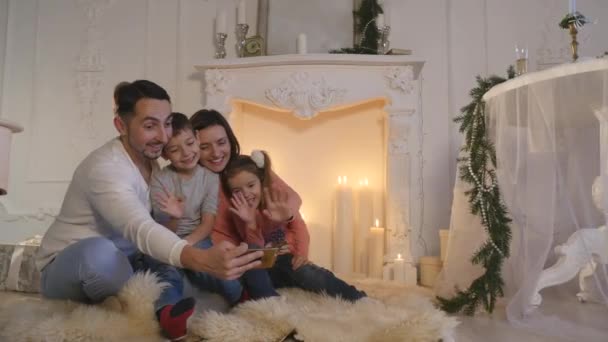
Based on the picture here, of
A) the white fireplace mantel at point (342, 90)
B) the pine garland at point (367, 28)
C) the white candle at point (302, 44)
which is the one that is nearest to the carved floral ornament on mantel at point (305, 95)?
the white fireplace mantel at point (342, 90)

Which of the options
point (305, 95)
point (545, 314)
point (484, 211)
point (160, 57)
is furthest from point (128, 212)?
point (160, 57)

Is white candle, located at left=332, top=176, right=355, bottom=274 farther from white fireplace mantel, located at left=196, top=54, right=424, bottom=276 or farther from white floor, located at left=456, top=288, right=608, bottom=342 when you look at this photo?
white floor, located at left=456, top=288, right=608, bottom=342

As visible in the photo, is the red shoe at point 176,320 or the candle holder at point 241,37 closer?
the red shoe at point 176,320

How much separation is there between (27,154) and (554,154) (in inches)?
105

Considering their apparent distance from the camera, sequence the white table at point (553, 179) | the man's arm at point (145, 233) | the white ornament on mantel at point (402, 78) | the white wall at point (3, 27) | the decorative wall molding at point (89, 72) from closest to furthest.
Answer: the man's arm at point (145, 233), the white table at point (553, 179), the white ornament on mantel at point (402, 78), the decorative wall molding at point (89, 72), the white wall at point (3, 27)

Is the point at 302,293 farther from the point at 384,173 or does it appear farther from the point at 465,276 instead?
the point at 384,173

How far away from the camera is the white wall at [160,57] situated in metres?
2.41

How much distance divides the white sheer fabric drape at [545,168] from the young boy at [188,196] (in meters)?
0.81

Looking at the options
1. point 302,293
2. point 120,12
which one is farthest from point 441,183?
point 120,12

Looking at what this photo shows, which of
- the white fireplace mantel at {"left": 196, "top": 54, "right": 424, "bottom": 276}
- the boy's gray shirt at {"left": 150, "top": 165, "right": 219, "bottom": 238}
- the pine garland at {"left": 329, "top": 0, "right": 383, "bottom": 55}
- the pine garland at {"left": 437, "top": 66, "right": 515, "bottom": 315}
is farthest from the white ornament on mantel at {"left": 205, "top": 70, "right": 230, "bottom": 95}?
the pine garland at {"left": 437, "top": 66, "right": 515, "bottom": 315}

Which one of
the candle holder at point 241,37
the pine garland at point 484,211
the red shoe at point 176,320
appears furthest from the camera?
the candle holder at point 241,37

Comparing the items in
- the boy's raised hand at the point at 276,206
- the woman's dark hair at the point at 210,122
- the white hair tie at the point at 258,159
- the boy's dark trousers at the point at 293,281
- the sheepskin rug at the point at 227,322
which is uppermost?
the woman's dark hair at the point at 210,122

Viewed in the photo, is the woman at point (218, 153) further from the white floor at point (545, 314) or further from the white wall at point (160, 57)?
the white wall at point (160, 57)

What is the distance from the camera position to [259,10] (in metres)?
2.53
